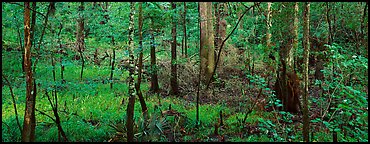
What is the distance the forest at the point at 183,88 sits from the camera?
6754 millimetres

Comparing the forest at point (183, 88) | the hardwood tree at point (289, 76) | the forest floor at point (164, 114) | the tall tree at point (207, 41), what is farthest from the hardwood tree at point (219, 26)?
the hardwood tree at point (289, 76)

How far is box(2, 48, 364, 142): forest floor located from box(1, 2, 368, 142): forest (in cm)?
3

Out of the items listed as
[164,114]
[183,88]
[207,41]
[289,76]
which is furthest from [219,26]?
[164,114]

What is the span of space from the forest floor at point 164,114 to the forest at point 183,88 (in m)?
0.03

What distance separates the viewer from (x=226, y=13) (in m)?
21.9

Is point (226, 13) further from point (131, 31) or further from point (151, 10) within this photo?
point (131, 31)

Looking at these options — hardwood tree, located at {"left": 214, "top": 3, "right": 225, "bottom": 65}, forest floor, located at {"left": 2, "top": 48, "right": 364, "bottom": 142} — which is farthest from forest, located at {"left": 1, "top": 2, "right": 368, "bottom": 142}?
hardwood tree, located at {"left": 214, "top": 3, "right": 225, "bottom": 65}

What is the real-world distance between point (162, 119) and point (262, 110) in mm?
3964

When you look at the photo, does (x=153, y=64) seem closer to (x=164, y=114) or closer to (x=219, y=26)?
(x=164, y=114)

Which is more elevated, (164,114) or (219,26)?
(219,26)

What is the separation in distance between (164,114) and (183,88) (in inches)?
232

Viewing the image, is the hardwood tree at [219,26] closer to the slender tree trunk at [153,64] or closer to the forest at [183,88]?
the forest at [183,88]

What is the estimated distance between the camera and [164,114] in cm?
875

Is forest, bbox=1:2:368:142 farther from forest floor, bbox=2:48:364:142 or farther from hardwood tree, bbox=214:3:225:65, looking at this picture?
hardwood tree, bbox=214:3:225:65
